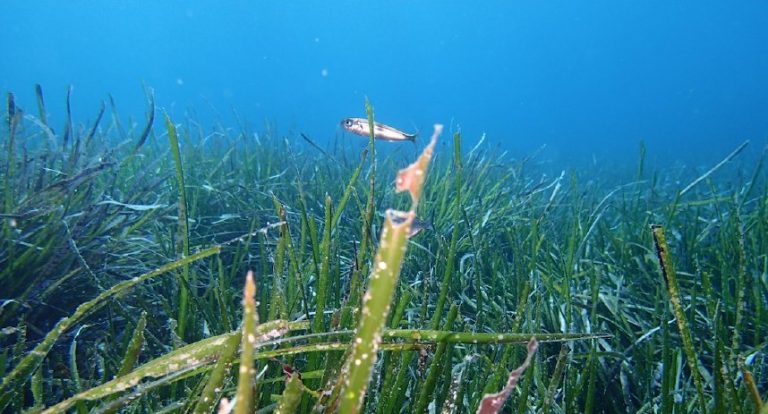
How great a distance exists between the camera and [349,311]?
149 centimetres

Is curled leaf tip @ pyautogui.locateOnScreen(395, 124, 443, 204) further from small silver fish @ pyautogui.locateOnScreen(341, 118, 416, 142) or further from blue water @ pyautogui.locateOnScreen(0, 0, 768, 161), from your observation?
blue water @ pyautogui.locateOnScreen(0, 0, 768, 161)

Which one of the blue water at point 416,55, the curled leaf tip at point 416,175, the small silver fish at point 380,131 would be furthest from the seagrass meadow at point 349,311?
the blue water at point 416,55

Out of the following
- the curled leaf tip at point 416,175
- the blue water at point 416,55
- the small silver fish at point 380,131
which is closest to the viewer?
the curled leaf tip at point 416,175

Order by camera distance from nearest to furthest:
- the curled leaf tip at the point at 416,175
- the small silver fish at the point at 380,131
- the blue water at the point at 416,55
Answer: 1. the curled leaf tip at the point at 416,175
2. the small silver fish at the point at 380,131
3. the blue water at the point at 416,55

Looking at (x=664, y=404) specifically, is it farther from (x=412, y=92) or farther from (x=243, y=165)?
(x=412, y=92)

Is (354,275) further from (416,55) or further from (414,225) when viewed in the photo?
(416,55)

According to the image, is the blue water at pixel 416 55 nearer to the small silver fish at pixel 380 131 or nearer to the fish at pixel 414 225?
the small silver fish at pixel 380 131

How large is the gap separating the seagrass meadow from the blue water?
407ft

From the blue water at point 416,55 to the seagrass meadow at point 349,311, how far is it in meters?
124

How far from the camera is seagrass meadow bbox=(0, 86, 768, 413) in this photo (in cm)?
96

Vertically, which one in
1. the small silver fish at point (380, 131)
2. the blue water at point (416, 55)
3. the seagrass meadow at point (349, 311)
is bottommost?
the seagrass meadow at point (349, 311)

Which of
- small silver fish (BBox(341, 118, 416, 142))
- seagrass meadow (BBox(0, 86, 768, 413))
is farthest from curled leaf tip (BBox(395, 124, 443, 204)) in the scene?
small silver fish (BBox(341, 118, 416, 142))

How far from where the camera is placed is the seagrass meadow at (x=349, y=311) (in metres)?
0.96

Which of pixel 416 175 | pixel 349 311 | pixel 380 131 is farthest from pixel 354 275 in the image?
pixel 380 131
